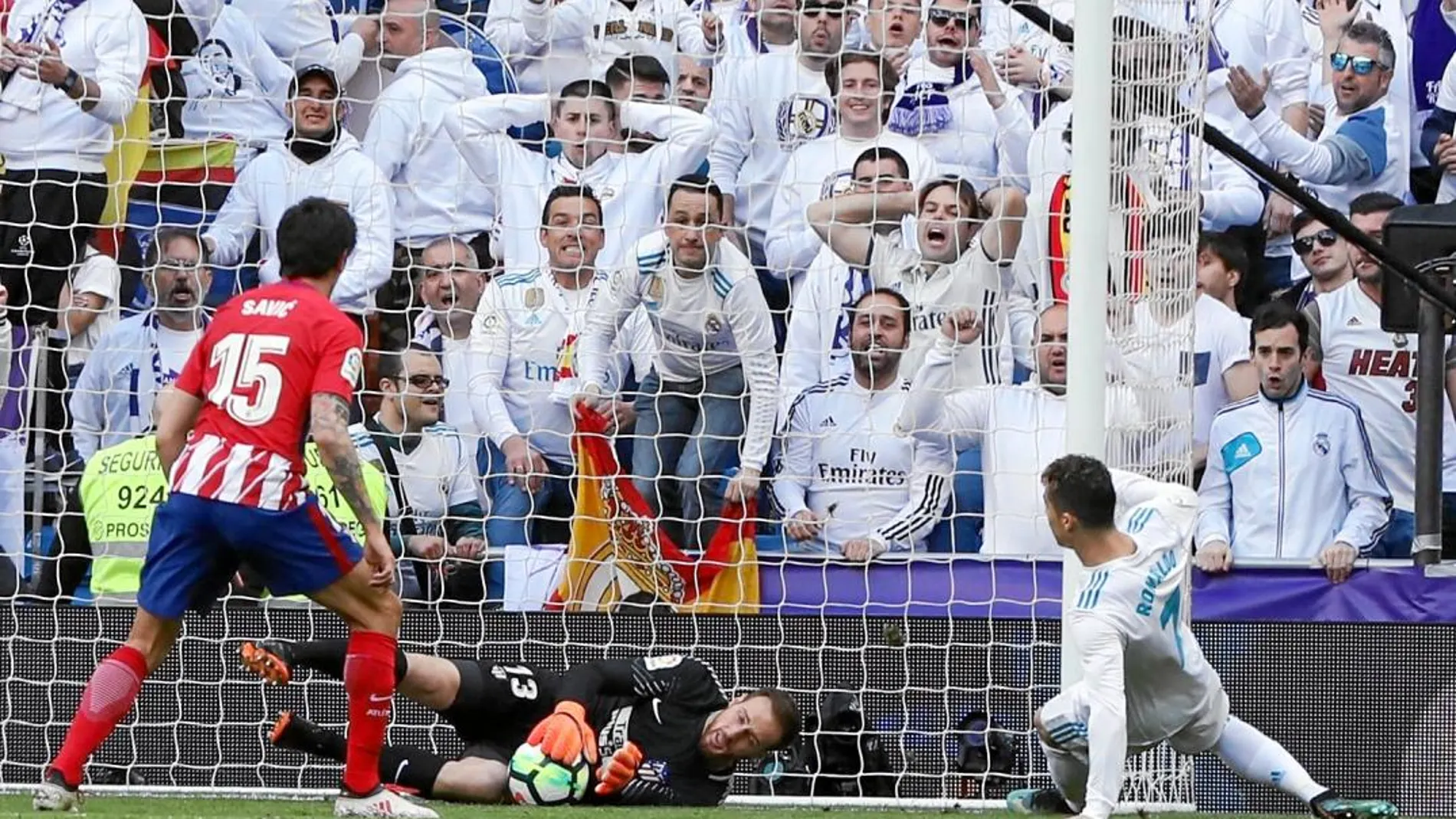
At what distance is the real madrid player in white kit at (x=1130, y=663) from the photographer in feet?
17.8

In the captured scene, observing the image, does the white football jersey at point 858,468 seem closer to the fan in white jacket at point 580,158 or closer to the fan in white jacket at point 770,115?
the fan in white jacket at point 770,115

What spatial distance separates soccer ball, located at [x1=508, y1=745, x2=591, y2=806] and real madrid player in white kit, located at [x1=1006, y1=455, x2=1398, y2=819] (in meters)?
1.76

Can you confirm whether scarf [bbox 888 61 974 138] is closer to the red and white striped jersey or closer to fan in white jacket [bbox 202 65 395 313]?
fan in white jacket [bbox 202 65 395 313]

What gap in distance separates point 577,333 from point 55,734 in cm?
273

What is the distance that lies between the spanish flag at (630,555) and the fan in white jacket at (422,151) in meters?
1.10

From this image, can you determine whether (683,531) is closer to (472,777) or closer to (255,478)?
(472,777)

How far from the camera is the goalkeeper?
7.07m

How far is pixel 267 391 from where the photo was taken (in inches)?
221

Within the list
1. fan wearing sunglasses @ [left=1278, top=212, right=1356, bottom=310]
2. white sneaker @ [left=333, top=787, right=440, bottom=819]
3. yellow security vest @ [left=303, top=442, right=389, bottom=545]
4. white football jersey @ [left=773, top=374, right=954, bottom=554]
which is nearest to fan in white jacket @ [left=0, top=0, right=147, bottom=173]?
yellow security vest @ [left=303, top=442, right=389, bottom=545]

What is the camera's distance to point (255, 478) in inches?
220

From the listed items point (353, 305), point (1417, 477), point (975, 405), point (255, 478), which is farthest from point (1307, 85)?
point (255, 478)

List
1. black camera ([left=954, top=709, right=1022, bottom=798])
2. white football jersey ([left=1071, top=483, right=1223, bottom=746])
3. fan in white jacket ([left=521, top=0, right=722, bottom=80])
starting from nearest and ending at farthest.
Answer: white football jersey ([left=1071, top=483, right=1223, bottom=746]) → black camera ([left=954, top=709, right=1022, bottom=798]) → fan in white jacket ([left=521, top=0, right=722, bottom=80])

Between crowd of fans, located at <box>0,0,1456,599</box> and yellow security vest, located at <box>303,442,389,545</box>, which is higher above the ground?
crowd of fans, located at <box>0,0,1456,599</box>

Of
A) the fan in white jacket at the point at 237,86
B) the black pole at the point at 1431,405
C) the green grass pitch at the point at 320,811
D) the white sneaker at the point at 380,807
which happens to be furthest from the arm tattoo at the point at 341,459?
the fan in white jacket at the point at 237,86
